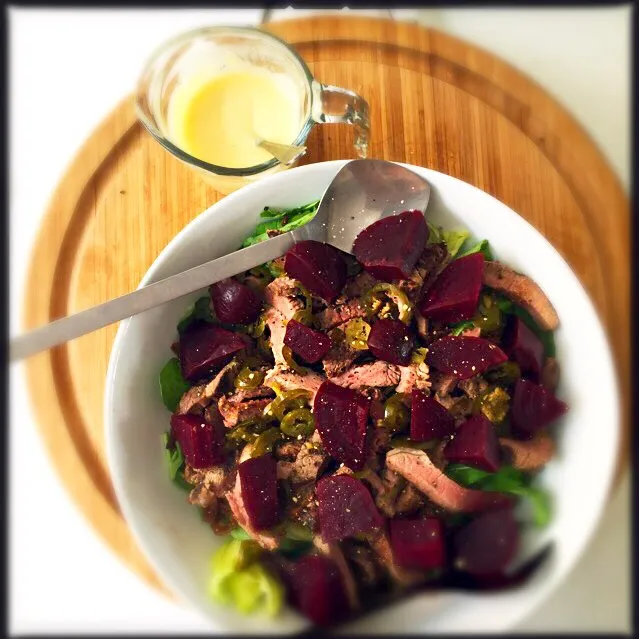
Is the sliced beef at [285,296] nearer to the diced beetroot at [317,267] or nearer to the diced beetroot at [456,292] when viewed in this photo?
the diced beetroot at [317,267]

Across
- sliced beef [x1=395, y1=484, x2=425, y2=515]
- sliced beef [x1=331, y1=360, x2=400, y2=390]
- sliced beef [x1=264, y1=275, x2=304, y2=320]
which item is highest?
sliced beef [x1=264, y1=275, x2=304, y2=320]

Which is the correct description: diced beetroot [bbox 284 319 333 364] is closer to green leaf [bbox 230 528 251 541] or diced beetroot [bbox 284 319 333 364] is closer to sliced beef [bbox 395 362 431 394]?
sliced beef [bbox 395 362 431 394]

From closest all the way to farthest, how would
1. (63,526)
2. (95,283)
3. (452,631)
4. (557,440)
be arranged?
(452,631) → (557,440) → (95,283) → (63,526)

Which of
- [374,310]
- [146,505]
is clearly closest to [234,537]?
[146,505]

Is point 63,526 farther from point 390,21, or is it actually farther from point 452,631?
point 390,21

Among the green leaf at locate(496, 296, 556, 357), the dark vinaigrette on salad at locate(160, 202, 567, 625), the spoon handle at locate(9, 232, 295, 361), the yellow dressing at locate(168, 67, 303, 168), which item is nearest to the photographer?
the spoon handle at locate(9, 232, 295, 361)

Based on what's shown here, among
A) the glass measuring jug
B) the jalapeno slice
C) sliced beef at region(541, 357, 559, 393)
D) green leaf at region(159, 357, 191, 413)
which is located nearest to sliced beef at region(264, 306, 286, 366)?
the jalapeno slice
